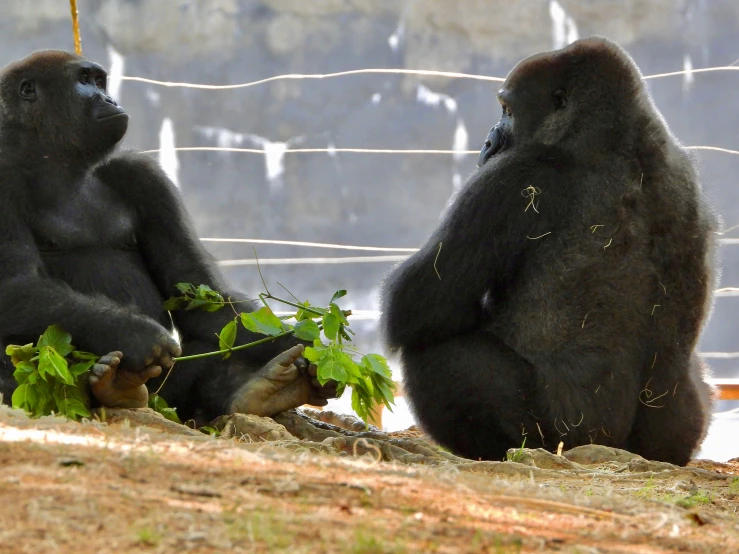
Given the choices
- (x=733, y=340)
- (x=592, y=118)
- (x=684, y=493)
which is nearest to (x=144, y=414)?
(x=684, y=493)

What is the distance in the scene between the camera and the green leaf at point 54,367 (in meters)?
2.98

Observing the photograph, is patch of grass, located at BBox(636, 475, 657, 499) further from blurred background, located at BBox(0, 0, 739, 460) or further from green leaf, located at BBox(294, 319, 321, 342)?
blurred background, located at BBox(0, 0, 739, 460)

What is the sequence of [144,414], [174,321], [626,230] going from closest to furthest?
[144,414]
[626,230]
[174,321]

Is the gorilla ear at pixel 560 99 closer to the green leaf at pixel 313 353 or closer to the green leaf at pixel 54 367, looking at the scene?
the green leaf at pixel 313 353

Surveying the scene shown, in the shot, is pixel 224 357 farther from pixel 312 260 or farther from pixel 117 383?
pixel 312 260

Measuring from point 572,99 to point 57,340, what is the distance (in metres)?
1.96

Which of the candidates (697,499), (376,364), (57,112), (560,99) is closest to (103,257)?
(57,112)

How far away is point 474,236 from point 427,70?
343cm

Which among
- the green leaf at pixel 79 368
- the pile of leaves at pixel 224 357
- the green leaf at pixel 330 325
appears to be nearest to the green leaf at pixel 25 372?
the pile of leaves at pixel 224 357

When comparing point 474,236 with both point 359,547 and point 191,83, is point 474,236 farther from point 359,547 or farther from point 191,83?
point 191,83

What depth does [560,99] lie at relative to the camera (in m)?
3.74

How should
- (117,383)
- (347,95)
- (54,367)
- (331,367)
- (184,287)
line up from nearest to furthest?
1. (54,367)
2. (117,383)
3. (331,367)
4. (184,287)
5. (347,95)

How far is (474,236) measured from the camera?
346 cm

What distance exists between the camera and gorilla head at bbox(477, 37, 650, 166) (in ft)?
11.7
